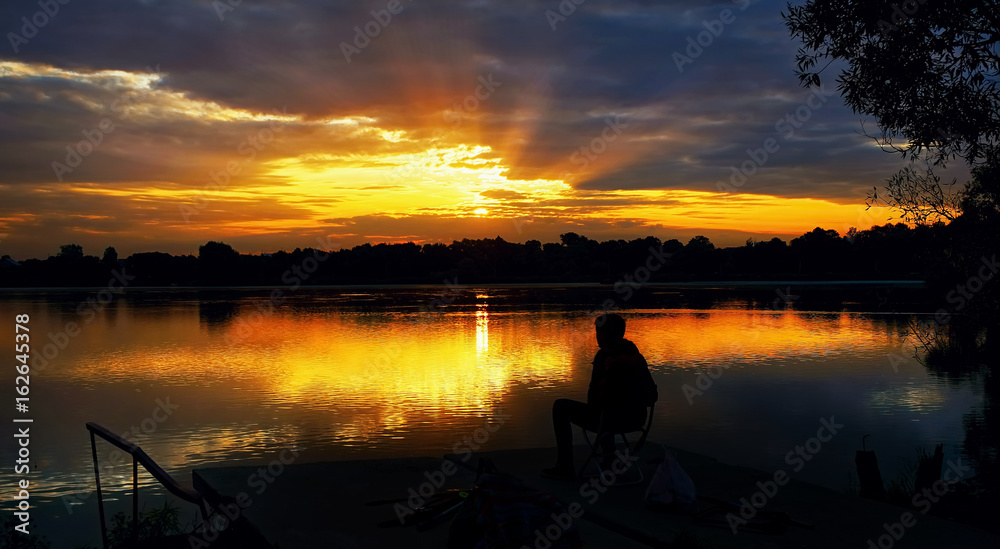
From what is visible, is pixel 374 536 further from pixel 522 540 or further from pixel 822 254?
pixel 822 254

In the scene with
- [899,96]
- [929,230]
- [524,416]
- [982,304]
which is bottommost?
[524,416]

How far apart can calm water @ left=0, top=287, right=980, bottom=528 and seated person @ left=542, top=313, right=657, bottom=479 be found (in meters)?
3.85

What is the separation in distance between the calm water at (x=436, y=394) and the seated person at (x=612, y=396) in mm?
3848

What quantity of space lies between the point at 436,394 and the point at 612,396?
1053 centimetres

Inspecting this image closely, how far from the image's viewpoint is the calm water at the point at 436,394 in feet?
41.0

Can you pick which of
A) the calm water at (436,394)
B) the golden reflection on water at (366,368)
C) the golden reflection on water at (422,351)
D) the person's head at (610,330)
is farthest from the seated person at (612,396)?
the golden reflection on water at (422,351)

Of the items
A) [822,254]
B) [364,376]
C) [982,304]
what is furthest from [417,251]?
[982,304]

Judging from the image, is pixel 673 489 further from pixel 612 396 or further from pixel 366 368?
pixel 366 368

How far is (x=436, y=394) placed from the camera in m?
18.0

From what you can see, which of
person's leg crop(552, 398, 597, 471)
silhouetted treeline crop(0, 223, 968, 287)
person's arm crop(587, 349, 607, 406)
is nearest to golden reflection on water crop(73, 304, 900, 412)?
person's leg crop(552, 398, 597, 471)

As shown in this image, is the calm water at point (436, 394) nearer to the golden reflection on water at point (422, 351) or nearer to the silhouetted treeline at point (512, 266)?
the golden reflection on water at point (422, 351)

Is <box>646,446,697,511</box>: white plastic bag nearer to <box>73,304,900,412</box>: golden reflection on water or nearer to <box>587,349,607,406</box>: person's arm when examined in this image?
<box>587,349,607,406</box>: person's arm

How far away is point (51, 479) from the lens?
418 inches

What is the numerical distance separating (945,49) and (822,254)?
154 metres
